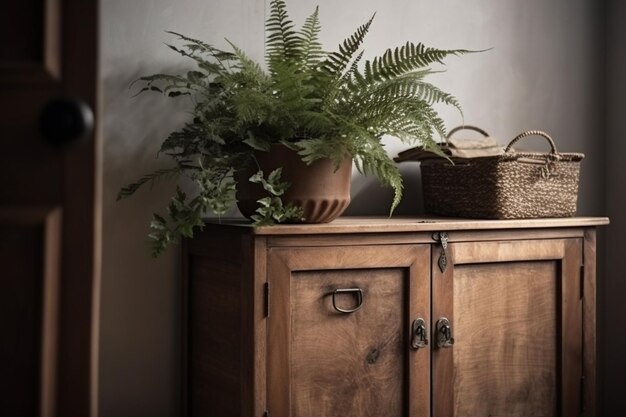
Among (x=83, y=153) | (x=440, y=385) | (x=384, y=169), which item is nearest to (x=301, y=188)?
(x=384, y=169)

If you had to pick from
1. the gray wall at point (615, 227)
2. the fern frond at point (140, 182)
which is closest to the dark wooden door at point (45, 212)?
the fern frond at point (140, 182)

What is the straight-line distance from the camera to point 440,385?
197 cm

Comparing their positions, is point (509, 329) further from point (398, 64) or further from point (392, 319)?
point (398, 64)

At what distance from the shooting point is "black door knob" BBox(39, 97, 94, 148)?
91 cm

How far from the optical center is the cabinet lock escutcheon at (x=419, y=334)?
1.93 m

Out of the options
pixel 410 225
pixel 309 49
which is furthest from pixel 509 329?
pixel 309 49

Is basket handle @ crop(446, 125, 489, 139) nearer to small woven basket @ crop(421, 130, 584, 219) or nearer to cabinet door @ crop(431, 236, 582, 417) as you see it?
small woven basket @ crop(421, 130, 584, 219)

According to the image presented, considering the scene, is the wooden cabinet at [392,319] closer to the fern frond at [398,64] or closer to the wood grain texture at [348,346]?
the wood grain texture at [348,346]

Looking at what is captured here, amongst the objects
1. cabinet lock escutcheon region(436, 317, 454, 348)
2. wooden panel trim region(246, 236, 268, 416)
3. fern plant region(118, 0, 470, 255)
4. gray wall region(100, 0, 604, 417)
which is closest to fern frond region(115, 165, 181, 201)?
fern plant region(118, 0, 470, 255)

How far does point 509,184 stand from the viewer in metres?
2.12

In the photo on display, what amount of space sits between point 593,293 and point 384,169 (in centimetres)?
78

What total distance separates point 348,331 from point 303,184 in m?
0.37

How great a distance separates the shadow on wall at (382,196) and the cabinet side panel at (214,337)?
0.57 m

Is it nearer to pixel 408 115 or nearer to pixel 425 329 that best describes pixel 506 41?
pixel 408 115
